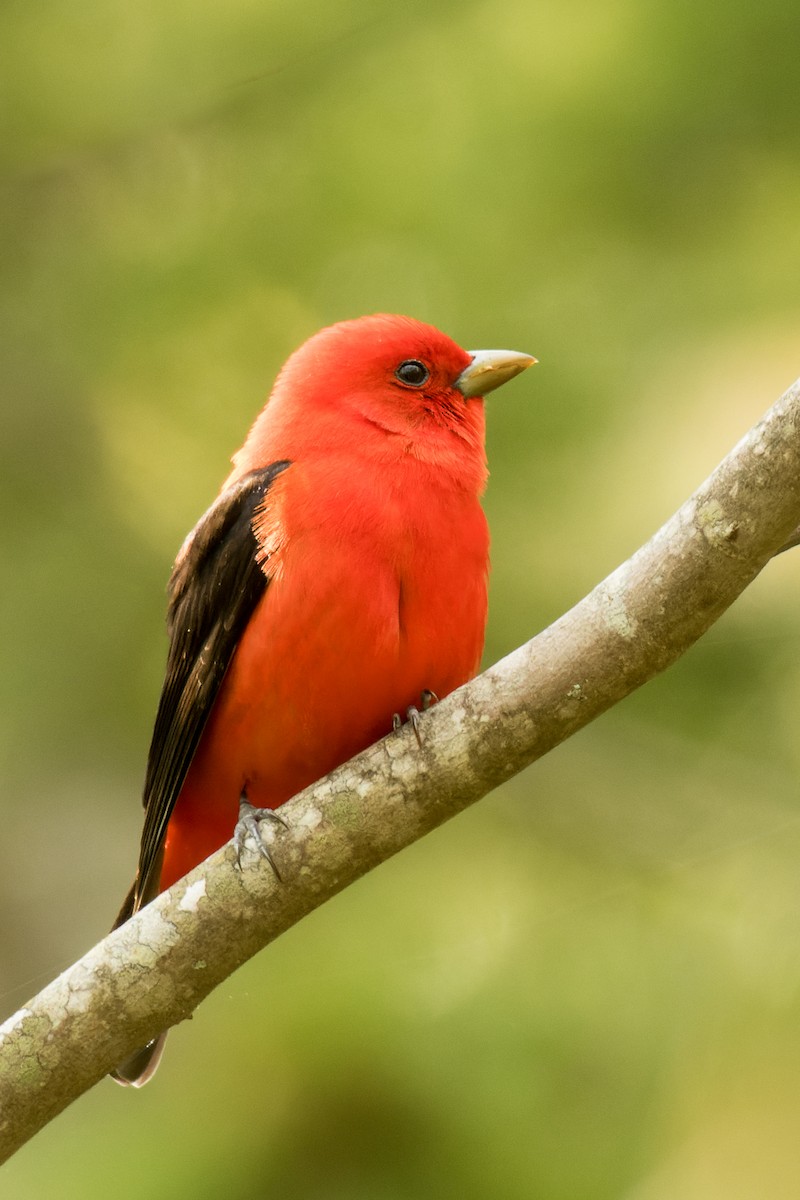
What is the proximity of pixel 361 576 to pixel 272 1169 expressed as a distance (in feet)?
7.20

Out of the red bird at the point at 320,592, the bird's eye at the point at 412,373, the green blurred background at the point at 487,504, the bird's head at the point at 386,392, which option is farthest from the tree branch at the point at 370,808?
the green blurred background at the point at 487,504

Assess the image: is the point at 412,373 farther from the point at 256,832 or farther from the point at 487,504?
the point at 487,504

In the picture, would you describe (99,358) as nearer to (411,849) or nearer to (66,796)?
(66,796)

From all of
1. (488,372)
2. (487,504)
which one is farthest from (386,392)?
(487,504)

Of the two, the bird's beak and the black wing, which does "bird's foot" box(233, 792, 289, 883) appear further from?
the bird's beak

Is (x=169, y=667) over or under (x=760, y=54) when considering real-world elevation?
under

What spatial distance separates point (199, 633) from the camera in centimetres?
424

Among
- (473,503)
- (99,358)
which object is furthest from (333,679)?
(99,358)

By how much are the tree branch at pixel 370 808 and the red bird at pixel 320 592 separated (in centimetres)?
18

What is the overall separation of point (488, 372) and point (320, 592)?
111 centimetres

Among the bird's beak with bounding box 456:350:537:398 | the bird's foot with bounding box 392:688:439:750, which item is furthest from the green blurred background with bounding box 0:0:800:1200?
the bird's foot with bounding box 392:688:439:750

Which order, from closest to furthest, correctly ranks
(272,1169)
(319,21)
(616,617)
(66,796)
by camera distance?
(616,617), (272,1169), (66,796), (319,21)

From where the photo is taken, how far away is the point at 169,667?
14.6 ft

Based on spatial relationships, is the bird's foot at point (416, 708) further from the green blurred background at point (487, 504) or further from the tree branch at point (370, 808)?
the green blurred background at point (487, 504)
